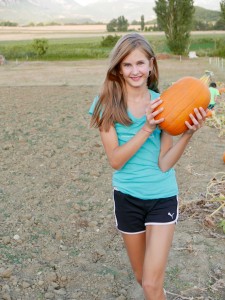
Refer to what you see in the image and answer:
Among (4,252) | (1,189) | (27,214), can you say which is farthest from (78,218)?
(1,189)

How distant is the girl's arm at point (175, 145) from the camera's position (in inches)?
92.3

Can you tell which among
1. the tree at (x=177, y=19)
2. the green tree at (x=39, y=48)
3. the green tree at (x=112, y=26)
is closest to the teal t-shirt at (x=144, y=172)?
the tree at (x=177, y=19)

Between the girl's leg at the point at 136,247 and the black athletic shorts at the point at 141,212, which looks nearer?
the black athletic shorts at the point at 141,212

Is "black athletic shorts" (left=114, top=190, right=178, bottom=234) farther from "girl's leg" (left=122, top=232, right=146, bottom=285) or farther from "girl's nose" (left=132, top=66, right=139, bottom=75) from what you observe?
"girl's nose" (left=132, top=66, right=139, bottom=75)

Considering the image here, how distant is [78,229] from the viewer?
13.5 feet

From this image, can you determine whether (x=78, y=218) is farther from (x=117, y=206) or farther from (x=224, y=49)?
(x=224, y=49)

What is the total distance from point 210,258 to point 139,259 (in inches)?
44.1

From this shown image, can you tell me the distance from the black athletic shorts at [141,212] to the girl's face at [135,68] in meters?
0.57

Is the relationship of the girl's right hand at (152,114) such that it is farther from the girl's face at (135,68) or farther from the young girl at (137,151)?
the girl's face at (135,68)

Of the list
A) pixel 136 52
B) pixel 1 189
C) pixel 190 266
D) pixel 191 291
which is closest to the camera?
pixel 136 52

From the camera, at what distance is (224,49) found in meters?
39.0

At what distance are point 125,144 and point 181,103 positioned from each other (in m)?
0.35

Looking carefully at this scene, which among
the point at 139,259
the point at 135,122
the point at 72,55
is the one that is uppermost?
the point at 135,122

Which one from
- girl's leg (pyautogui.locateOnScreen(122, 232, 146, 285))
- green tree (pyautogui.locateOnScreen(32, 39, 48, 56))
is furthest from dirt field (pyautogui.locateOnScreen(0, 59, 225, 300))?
green tree (pyautogui.locateOnScreen(32, 39, 48, 56))
